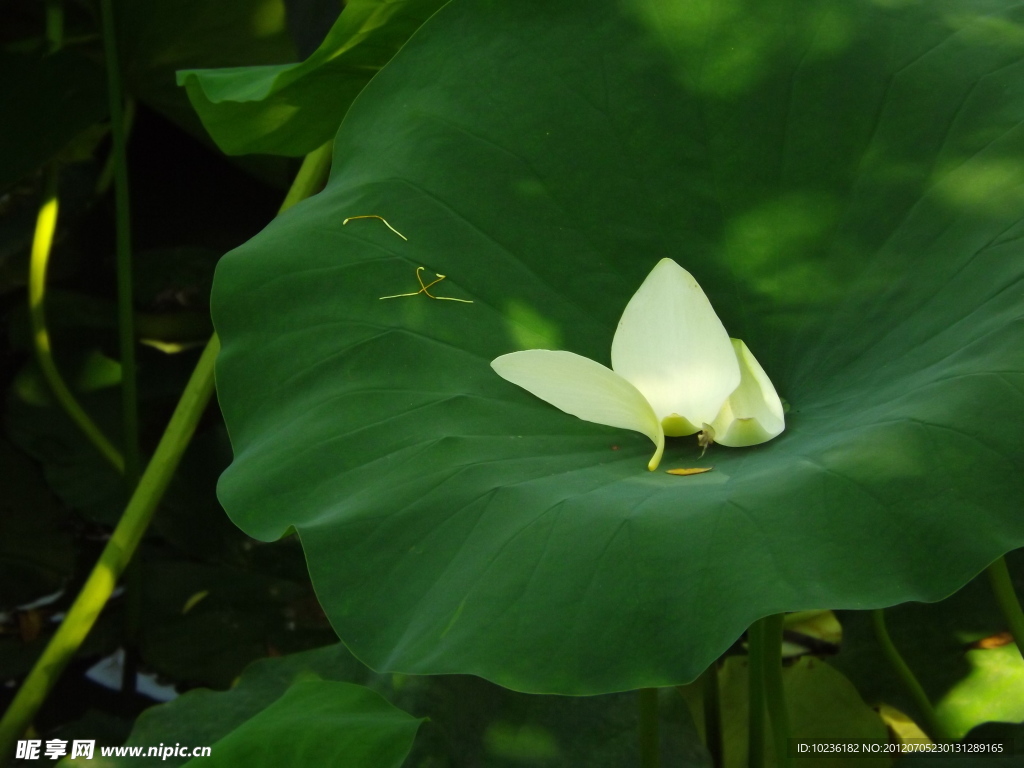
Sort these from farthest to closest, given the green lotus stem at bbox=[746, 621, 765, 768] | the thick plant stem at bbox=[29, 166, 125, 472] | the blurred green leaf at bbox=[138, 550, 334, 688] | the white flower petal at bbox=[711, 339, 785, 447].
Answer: the thick plant stem at bbox=[29, 166, 125, 472], the blurred green leaf at bbox=[138, 550, 334, 688], the green lotus stem at bbox=[746, 621, 765, 768], the white flower petal at bbox=[711, 339, 785, 447]

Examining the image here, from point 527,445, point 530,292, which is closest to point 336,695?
point 527,445

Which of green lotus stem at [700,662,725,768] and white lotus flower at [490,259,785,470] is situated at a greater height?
white lotus flower at [490,259,785,470]

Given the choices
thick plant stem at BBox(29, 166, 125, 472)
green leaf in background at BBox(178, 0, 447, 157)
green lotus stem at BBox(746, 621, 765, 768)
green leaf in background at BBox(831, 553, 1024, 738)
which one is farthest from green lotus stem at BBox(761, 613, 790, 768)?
thick plant stem at BBox(29, 166, 125, 472)

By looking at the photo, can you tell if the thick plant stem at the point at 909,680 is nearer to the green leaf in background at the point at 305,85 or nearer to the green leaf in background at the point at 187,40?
the green leaf in background at the point at 305,85

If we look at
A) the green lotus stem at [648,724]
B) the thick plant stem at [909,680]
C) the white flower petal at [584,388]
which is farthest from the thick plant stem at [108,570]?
the thick plant stem at [909,680]

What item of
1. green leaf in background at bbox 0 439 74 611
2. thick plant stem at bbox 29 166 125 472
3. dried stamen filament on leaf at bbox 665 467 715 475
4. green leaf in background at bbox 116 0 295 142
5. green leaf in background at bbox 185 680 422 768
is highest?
green leaf in background at bbox 116 0 295 142

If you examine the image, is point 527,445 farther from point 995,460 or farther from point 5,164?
point 5,164

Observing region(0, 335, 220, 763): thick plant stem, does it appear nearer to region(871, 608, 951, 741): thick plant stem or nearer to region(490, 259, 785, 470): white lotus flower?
region(490, 259, 785, 470): white lotus flower

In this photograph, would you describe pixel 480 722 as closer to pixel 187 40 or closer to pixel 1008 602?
pixel 1008 602

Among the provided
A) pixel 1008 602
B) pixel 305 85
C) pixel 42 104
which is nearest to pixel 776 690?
pixel 1008 602
